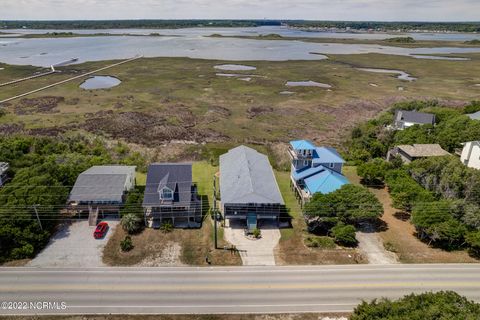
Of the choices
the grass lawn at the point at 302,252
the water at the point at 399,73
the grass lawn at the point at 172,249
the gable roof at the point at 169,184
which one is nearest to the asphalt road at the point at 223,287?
the grass lawn at the point at 302,252

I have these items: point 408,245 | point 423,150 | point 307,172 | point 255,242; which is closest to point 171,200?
point 255,242

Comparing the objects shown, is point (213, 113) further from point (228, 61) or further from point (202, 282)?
point (228, 61)

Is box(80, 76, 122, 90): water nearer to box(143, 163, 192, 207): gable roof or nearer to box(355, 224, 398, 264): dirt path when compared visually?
box(143, 163, 192, 207): gable roof

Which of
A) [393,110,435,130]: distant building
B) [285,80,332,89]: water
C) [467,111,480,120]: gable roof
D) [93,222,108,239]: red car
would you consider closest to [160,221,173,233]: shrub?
[93,222,108,239]: red car

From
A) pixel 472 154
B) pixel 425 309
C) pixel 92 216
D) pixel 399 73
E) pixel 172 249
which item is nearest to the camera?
pixel 425 309

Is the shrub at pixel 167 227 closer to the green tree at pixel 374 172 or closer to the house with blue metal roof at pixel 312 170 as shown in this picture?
the house with blue metal roof at pixel 312 170

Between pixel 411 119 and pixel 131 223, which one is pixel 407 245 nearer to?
pixel 131 223
